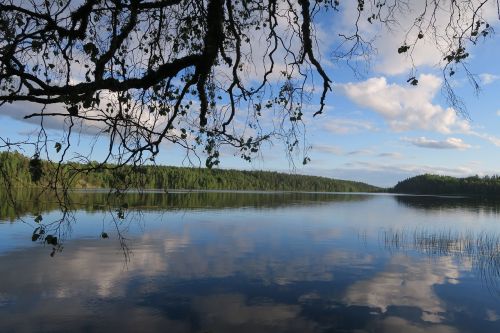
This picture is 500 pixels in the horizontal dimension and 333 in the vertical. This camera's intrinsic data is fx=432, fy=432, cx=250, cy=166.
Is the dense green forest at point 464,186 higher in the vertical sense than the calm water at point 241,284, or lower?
higher

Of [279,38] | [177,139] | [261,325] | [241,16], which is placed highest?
[241,16]

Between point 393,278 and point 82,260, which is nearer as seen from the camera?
point 393,278

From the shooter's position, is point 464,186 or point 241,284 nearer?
point 241,284

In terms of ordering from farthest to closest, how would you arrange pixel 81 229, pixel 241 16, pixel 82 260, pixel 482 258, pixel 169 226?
pixel 169 226, pixel 81 229, pixel 482 258, pixel 82 260, pixel 241 16

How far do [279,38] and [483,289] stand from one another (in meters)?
14.6

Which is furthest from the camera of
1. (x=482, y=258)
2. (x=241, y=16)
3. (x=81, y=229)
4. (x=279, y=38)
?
(x=81, y=229)

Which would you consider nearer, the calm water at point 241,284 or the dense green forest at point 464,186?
the calm water at point 241,284

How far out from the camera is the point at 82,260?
1972 cm

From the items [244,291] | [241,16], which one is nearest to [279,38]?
[241,16]

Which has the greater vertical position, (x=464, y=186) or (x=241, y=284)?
(x=464, y=186)

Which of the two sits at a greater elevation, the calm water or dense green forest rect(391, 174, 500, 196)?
dense green forest rect(391, 174, 500, 196)

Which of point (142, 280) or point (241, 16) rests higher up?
point (241, 16)

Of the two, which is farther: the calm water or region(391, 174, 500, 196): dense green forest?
region(391, 174, 500, 196): dense green forest

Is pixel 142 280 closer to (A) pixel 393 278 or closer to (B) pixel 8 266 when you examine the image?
(B) pixel 8 266
